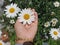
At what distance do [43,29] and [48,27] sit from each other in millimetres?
41

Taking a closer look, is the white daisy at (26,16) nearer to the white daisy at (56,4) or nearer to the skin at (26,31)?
the skin at (26,31)

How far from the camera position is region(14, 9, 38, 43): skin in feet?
5.40

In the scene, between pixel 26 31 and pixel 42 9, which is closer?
pixel 26 31

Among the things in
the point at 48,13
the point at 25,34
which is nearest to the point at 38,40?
the point at 25,34

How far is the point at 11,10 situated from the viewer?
1696 mm


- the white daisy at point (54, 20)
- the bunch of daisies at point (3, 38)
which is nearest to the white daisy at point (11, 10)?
the bunch of daisies at point (3, 38)

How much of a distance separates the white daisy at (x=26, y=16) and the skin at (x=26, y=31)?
24 millimetres

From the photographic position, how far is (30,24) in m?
1.64

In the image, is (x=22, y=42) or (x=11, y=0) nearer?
(x=22, y=42)

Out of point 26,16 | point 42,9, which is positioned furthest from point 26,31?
point 42,9

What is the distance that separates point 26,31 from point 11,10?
0.16 meters

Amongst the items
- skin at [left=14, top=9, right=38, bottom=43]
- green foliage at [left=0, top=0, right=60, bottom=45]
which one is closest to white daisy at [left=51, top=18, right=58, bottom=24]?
green foliage at [left=0, top=0, right=60, bottom=45]

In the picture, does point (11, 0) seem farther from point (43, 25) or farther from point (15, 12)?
point (43, 25)

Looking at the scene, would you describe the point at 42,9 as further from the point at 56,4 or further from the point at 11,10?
the point at 11,10
